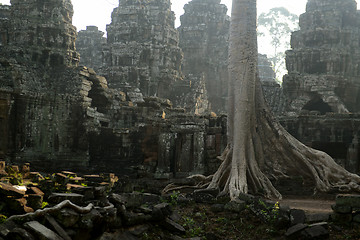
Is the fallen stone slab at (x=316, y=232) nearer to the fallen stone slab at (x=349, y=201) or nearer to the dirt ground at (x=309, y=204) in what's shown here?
the fallen stone slab at (x=349, y=201)

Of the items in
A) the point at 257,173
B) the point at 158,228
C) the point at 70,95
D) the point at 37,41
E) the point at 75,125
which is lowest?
the point at 158,228

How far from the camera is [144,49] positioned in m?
27.7

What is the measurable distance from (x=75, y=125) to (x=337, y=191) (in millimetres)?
9812

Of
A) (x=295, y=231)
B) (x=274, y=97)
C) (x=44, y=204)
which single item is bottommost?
(x=295, y=231)

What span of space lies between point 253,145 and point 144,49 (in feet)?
62.0

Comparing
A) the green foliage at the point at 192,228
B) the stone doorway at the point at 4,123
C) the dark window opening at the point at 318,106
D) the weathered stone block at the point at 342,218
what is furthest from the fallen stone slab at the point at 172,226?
the dark window opening at the point at 318,106

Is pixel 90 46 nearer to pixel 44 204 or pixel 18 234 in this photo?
pixel 44 204

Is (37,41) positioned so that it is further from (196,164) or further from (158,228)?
(158,228)

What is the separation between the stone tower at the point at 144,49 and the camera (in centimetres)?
2738

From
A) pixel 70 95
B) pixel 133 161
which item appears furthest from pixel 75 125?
pixel 133 161

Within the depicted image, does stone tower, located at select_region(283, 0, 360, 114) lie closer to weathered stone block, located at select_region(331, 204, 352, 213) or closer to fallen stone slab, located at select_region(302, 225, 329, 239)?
weathered stone block, located at select_region(331, 204, 352, 213)

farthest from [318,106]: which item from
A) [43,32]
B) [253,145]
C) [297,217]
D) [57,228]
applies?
[57,228]

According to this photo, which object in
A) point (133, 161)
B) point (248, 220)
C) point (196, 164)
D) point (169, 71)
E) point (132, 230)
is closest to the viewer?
point (132, 230)

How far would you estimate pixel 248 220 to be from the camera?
7.24 metres
